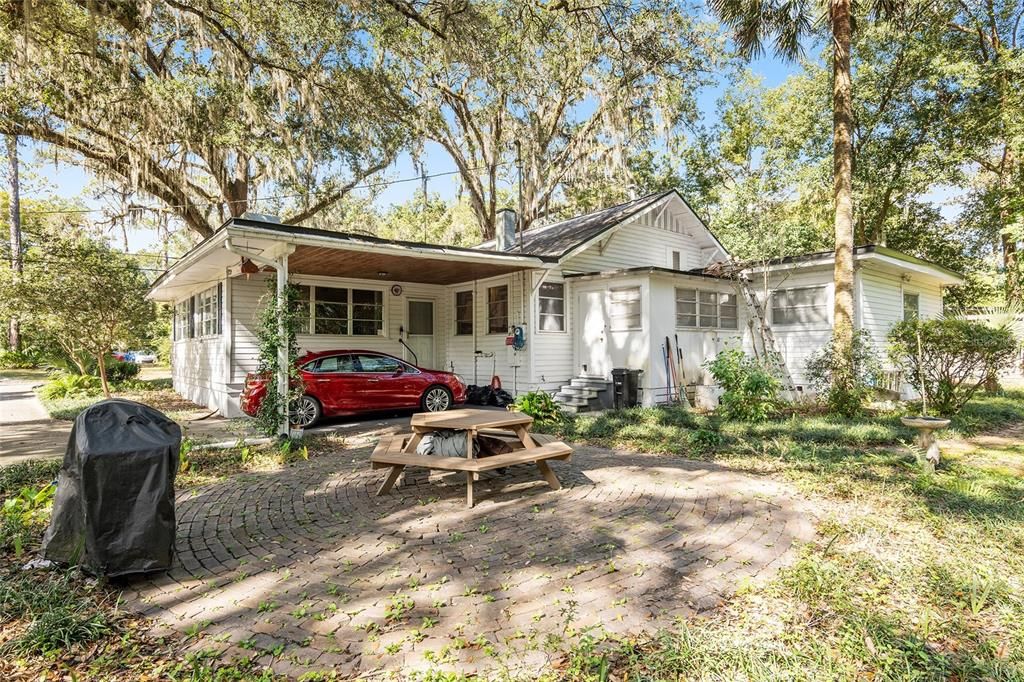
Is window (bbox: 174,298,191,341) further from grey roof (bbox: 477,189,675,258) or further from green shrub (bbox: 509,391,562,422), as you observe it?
green shrub (bbox: 509,391,562,422)

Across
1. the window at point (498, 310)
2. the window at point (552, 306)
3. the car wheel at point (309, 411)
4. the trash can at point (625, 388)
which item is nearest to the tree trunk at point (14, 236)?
the car wheel at point (309, 411)

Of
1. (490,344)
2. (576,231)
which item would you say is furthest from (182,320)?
(576,231)

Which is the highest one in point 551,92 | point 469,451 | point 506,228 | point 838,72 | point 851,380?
point 551,92

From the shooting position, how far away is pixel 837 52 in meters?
10.1

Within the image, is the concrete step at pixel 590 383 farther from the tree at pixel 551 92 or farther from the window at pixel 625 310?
the tree at pixel 551 92

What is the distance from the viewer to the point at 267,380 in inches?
300

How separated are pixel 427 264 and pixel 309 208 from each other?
10010mm

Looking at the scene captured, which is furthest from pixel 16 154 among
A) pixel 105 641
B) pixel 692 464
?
pixel 692 464

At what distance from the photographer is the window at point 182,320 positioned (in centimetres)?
1485

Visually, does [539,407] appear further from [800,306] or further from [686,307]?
[800,306]

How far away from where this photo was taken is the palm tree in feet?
32.4

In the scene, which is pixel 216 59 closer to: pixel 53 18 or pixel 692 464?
pixel 53 18

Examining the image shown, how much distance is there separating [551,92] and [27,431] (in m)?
18.4

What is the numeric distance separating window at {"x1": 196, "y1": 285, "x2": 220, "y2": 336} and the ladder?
1187 cm
